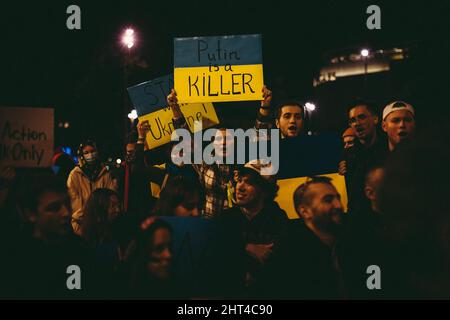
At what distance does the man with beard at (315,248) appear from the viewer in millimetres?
4727

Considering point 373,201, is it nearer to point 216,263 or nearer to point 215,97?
point 216,263

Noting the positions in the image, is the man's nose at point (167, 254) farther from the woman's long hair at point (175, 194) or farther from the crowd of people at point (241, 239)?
the woman's long hair at point (175, 194)

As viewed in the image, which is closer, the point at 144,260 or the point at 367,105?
the point at 144,260

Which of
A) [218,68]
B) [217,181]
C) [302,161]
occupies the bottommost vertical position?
[217,181]

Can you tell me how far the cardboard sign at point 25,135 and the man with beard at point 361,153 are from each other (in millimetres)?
2729

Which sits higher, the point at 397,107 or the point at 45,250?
the point at 397,107

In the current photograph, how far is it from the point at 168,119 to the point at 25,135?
1.56 meters

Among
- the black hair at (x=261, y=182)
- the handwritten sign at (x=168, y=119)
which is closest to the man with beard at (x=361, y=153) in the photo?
the black hair at (x=261, y=182)

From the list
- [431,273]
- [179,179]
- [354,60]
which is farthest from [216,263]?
[354,60]

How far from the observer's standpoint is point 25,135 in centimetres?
579

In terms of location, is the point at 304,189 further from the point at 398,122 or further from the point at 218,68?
the point at 218,68

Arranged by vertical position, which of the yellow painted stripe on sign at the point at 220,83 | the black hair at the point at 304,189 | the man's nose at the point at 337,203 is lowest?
the man's nose at the point at 337,203

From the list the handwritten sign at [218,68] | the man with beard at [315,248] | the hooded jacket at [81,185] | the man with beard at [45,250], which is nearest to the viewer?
the man with beard at [315,248]

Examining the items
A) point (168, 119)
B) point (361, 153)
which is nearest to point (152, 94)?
point (168, 119)
